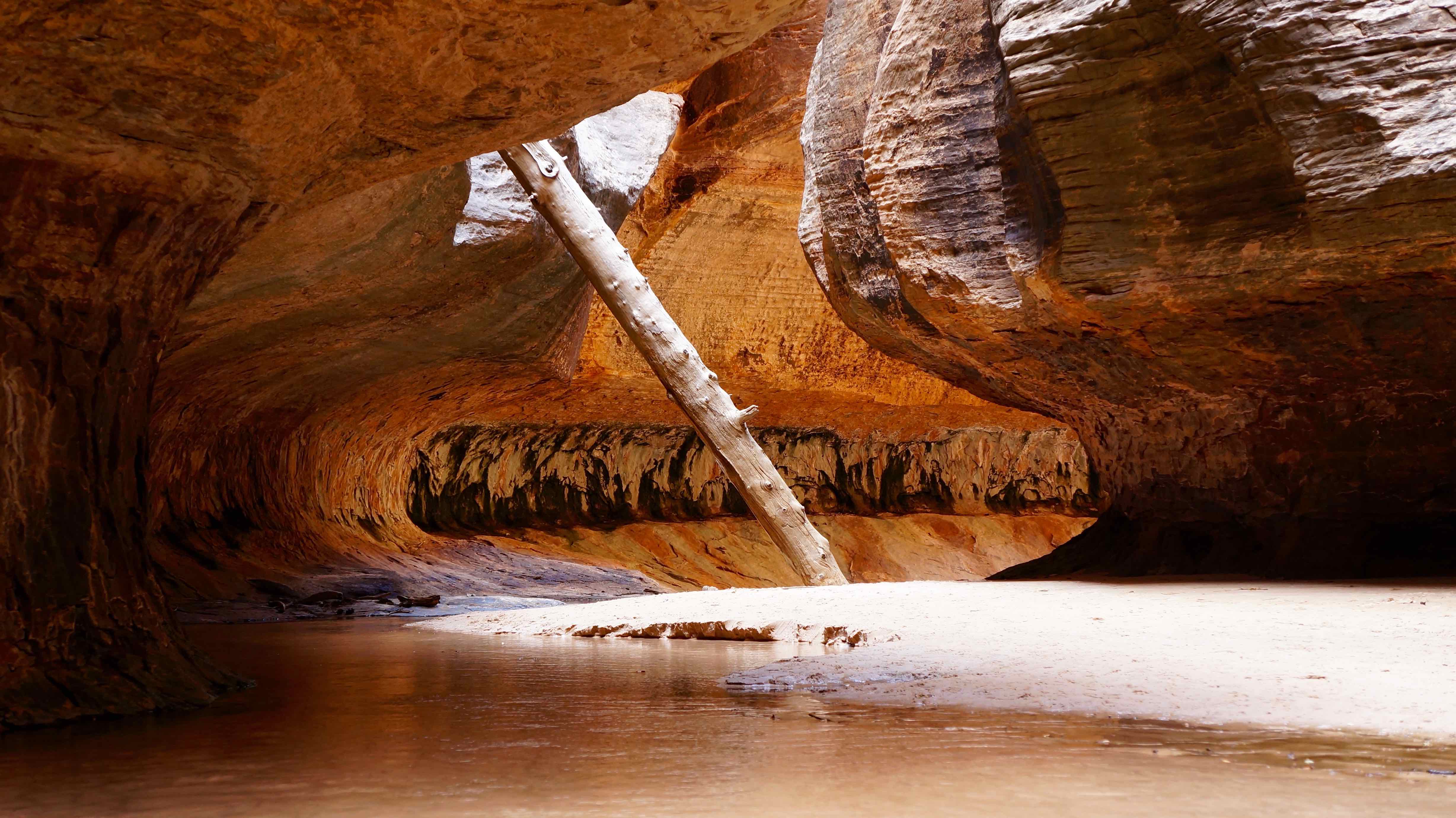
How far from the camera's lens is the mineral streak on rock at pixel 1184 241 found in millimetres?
5000

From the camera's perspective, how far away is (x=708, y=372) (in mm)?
7703

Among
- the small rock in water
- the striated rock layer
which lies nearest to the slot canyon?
the striated rock layer

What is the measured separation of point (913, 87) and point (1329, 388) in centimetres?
285

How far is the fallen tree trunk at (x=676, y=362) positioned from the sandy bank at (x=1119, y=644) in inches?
50.6

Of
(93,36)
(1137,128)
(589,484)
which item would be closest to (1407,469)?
(1137,128)

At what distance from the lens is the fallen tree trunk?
739 centimetres

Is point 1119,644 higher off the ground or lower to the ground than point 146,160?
lower

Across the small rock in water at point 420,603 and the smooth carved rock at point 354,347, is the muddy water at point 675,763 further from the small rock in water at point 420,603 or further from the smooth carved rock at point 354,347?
the small rock in water at point 420,603

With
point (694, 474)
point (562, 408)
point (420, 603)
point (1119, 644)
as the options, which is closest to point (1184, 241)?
point (1119, 644)

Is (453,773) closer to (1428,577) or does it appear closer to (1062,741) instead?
(1062,741)

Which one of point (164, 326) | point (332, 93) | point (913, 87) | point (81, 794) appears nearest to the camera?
point (81, 794)

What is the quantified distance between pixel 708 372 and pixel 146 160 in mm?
5081

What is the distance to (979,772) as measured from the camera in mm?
1850

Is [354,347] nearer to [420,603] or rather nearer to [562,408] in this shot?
[420,603]
